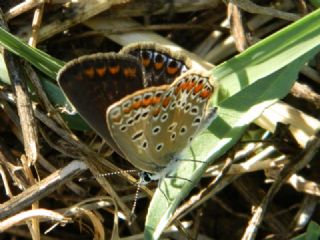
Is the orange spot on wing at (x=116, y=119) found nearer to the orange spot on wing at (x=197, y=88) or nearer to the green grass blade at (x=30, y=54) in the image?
the orange spot on wing at (x=197, y=88)

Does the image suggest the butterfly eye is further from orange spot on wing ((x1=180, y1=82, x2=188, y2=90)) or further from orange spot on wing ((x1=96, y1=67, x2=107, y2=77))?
orange spot on wing ((x1=96, y1=67, x2=107, y2=77))

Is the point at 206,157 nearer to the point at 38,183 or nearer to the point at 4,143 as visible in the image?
the point at 38,183

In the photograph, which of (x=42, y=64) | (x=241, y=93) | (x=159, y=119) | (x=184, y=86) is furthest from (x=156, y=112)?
(x=42, y=64)

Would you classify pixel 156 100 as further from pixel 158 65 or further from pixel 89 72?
pixel 89 72

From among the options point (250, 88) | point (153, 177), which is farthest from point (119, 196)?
point (250, 88)

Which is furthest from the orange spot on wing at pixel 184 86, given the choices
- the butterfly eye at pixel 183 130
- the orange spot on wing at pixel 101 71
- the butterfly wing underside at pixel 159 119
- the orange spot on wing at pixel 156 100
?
the orange spot on wing at pixel 101 71

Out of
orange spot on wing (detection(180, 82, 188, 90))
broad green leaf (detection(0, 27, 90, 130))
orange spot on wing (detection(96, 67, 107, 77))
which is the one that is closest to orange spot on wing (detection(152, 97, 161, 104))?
orange spot on wing (detection(180, 82, 188, 90))
